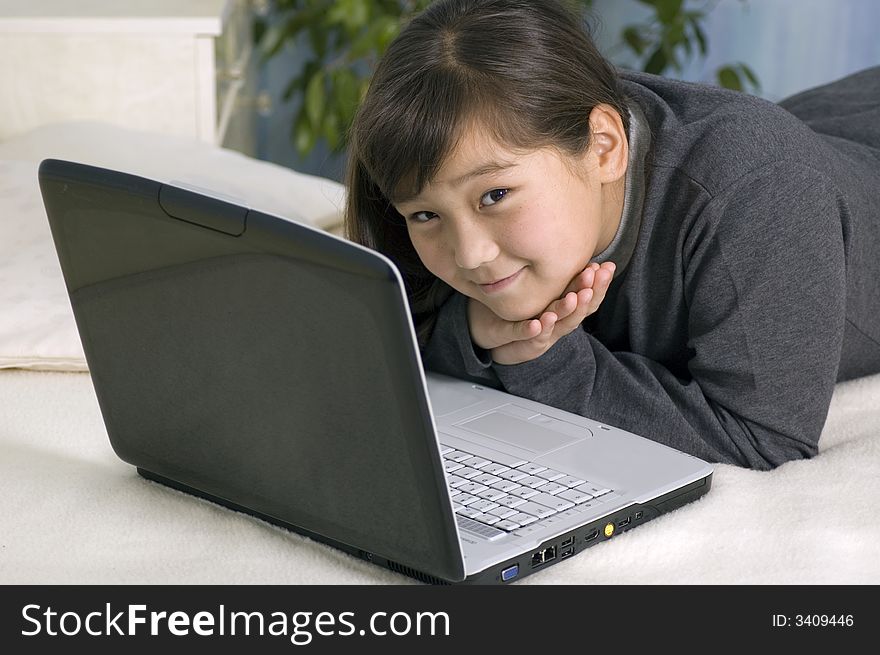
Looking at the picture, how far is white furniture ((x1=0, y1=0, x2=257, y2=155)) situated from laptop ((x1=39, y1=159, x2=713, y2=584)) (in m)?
1.05

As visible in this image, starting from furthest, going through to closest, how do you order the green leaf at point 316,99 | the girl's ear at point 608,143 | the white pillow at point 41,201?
the green leaf at point 316,99 → the white pillow at point 41,201 → the girl's ear at point 608,143

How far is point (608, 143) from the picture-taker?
3.21 ft

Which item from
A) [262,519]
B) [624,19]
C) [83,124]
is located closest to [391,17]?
[624,19]

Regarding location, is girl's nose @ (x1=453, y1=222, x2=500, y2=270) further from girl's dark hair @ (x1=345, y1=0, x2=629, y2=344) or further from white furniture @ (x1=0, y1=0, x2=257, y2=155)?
white furniture @ (x1=0, y1=0, x2=257, y2=155)

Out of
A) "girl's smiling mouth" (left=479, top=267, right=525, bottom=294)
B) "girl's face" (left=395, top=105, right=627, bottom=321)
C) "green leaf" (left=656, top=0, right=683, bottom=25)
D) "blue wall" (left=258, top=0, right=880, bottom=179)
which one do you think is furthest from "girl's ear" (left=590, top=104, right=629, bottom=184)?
"blue wall" (left=258, top=0, right=880, bottom=179)

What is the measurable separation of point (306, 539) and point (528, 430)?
218 mm

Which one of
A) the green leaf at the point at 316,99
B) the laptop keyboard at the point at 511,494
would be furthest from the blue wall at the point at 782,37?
the laptop keyboard at the point at 511,494

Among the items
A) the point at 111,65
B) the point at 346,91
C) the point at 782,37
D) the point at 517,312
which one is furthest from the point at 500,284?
the point at 782,37

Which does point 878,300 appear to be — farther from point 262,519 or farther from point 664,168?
point 262,519

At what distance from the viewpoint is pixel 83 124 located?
1.60m

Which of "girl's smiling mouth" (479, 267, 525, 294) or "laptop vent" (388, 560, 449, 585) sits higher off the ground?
"girl's smiling mouth" (479, 267, 525, 294)

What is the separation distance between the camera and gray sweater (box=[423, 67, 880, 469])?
0.93m

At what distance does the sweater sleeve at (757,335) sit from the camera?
927mm

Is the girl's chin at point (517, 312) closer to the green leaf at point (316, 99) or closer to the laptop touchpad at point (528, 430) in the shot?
the laptop touchpad at point (528, 430)
